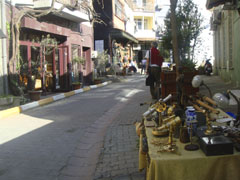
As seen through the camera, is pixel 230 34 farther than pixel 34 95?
Yes

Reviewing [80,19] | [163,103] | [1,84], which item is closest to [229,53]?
[80,19]

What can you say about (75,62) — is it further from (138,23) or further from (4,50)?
(138,23)

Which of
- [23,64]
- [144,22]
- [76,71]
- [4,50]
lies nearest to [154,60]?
[4,50]

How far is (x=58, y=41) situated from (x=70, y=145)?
1109 centimetres

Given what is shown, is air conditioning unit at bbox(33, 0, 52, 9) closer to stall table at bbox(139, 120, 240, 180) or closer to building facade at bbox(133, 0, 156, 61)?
stall table at bbox(139, 120, 240, 180)

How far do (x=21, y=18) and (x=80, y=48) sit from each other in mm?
6778

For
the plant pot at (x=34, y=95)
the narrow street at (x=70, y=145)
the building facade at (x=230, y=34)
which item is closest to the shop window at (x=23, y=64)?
the plant pot at (x=34, y=95)

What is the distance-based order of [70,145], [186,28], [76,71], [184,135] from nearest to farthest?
[184,135], [70,145], [186,28], [76,71]

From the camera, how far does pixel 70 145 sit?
5.87 meters

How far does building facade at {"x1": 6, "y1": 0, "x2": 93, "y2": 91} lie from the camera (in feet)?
42.1

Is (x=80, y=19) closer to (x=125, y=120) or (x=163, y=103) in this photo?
(x=125, y=120)

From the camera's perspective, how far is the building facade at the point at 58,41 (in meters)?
12.8

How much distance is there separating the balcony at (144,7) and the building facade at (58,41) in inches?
1001

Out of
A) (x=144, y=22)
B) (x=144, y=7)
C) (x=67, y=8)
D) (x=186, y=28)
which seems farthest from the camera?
(x=144, y=22)
